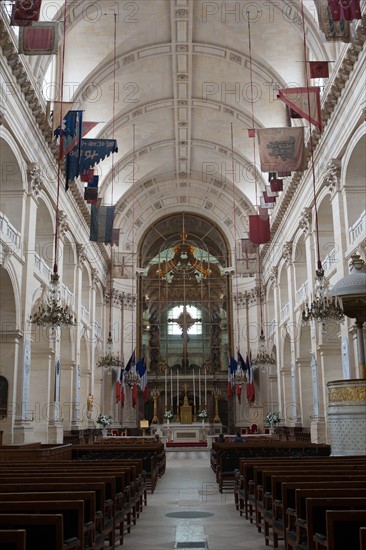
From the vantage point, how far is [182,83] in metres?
27.1

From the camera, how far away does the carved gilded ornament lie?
1116 cm

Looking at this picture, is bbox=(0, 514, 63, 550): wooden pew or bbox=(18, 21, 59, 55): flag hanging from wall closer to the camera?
bbox=(0, 514, 63, 550): wooden pew

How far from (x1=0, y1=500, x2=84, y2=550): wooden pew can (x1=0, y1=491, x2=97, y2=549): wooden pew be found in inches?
5.8

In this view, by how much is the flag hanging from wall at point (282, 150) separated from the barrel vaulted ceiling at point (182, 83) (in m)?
3.69

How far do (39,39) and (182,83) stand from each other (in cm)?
1365

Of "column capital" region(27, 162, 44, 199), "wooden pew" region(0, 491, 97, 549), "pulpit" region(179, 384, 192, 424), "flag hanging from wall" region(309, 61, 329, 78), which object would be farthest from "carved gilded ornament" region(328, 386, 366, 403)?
"pulpit" region(179, 384, 192, 424)

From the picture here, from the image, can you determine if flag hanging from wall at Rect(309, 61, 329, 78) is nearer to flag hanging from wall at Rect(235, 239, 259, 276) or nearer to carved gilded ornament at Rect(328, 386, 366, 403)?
carved gilded ornament at Rect(328, 386, 366, 403)

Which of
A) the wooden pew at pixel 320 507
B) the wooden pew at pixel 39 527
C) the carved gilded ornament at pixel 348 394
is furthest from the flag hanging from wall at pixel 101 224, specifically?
the wooden pew at pixel 39 527

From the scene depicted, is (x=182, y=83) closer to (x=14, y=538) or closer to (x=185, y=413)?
(x=185, y=413)

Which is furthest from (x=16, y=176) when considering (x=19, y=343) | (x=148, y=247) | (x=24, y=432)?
(x=148, y=247)

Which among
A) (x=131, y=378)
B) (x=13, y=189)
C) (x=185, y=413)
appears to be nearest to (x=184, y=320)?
(x=185, y=413)

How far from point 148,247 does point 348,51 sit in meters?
25.6

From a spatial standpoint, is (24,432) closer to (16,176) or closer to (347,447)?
(16,176)

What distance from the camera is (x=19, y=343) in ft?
56.5
